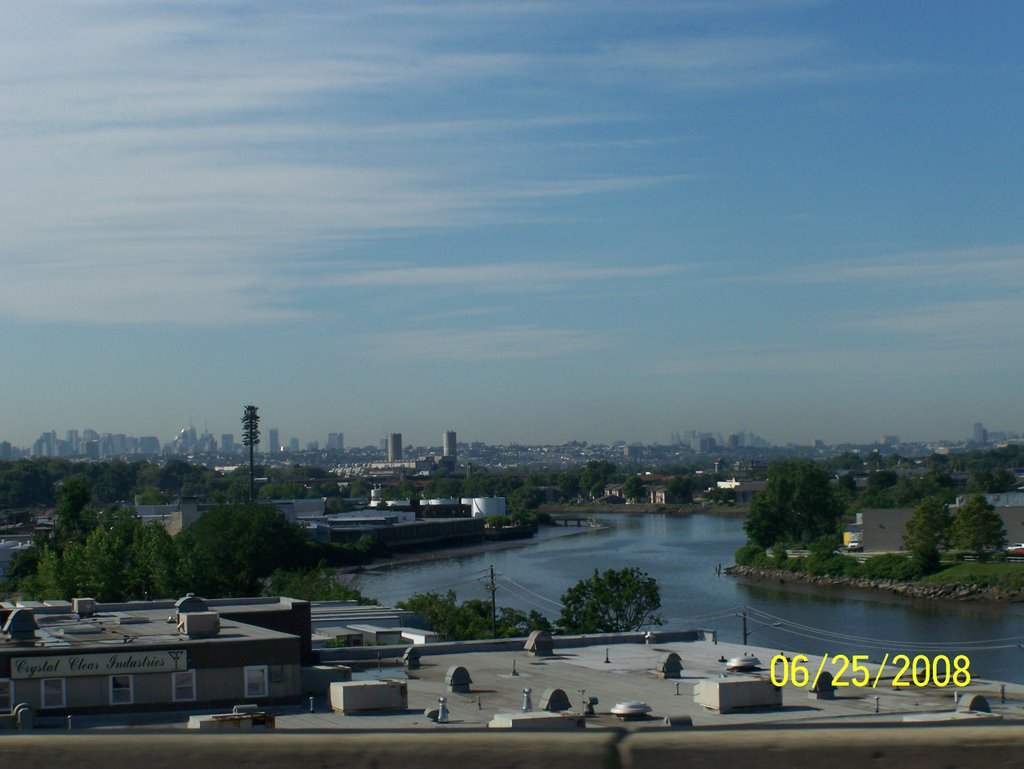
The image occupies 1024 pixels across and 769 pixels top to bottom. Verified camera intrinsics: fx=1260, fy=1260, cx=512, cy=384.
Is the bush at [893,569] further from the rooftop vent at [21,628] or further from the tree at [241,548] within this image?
the rooftop vent at [21,628]

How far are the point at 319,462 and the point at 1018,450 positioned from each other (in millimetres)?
A: 95304

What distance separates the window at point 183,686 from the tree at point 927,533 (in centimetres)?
A: 2127

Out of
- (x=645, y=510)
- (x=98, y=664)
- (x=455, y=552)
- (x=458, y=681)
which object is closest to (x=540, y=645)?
(x=458, y=681)

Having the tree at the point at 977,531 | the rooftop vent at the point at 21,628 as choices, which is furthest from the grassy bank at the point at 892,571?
the rooftop vent at the point at 21,628

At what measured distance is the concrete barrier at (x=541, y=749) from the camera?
1.10 metres

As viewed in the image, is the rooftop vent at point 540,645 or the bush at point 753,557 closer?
the rooftop vent at point 540,645

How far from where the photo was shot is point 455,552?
41562mm

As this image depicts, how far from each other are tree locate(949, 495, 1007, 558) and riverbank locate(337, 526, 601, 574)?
15.6 m

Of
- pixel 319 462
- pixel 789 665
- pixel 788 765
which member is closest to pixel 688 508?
pixel 789 665

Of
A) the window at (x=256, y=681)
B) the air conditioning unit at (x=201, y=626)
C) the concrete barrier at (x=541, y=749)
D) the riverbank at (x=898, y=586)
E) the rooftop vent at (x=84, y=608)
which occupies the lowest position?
the riverbank at (x=898, y=586)

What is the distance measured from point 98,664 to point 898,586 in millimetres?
20606

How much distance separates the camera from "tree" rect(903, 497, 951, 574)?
25812mm

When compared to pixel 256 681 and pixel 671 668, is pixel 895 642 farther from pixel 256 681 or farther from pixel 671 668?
pixel 256 681

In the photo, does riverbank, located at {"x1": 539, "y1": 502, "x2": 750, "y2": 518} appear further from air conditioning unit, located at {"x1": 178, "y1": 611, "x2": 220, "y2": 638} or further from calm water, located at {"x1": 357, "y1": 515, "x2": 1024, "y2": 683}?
air conditioning unit, located at {"x1": 178, "y1": 611, "x2": 220, "y2": 638}
